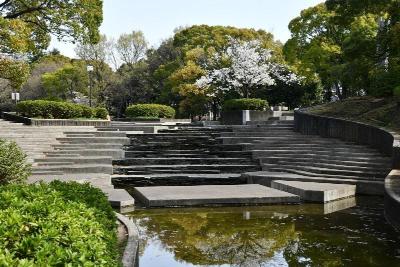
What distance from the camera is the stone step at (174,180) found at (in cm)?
1564

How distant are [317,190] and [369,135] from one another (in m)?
6.59

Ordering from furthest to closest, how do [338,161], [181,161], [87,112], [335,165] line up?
1. [87,112]
2. [181,161]
3. [338,161]
4. [335,165]

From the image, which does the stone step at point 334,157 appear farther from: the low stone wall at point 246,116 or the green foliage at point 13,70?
the low stone wall at point 246,116

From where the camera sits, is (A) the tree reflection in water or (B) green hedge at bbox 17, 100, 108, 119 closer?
A: (A) the tree reflection in water

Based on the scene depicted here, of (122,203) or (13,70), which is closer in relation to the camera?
(122,203)

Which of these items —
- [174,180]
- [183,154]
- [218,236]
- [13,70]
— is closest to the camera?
[218,236]

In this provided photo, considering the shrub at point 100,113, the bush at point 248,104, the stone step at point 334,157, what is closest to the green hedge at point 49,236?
the stone step at point 334,157

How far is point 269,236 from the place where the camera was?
326 inches

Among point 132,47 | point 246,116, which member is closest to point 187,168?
point 246,116

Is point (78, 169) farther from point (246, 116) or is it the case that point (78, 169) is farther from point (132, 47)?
point (132, 47)

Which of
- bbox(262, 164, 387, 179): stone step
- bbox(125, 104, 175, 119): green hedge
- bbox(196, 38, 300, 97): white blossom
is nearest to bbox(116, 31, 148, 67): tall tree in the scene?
bbox(196, 38, 300, 97): white blossom

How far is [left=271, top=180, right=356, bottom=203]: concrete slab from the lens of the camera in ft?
38.8

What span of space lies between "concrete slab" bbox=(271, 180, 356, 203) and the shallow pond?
1.36ft

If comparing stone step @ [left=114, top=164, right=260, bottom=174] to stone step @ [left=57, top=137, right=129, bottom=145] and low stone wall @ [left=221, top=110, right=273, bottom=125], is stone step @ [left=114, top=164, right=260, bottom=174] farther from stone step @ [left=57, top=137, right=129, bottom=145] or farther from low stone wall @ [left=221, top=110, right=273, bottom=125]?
low stone wall @ [left=221, top=110, right=273, bottom=125]
